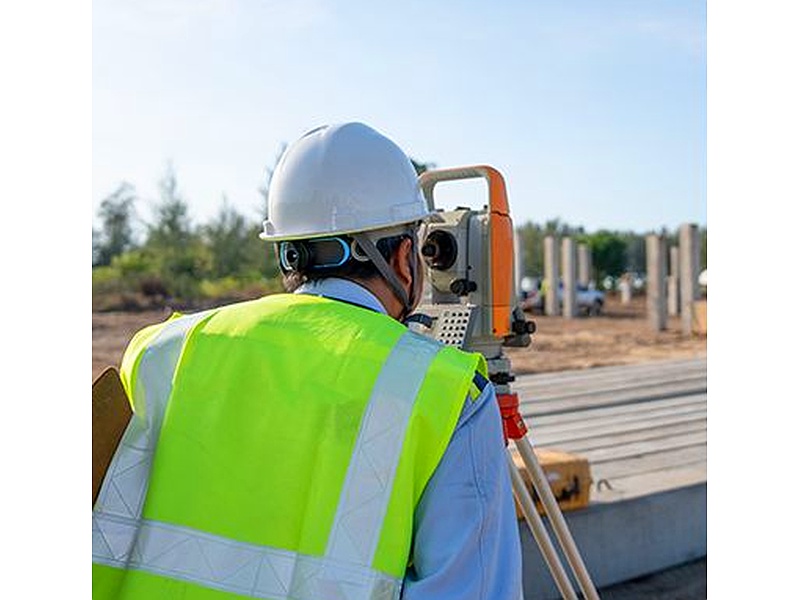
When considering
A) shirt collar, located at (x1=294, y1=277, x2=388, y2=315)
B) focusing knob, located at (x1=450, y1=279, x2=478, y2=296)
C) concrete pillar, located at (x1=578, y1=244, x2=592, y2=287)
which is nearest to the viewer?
shirt collar, located at (x1=294, y1=277, x2=388, y2=315)

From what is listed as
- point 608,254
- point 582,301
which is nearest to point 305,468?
point 582,301

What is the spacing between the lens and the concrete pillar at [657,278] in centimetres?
1952

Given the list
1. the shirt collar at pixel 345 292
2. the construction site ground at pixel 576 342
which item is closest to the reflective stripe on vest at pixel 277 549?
the shirt collar at pixel 345 292

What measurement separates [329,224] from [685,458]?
3.91 metres

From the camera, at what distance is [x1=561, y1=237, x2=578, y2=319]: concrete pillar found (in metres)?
23.7

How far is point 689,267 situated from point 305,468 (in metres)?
18.5

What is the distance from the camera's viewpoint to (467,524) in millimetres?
1397

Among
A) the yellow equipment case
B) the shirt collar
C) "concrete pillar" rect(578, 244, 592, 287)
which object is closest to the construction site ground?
"concrete pillar" rect(578, 244, 592, 287)

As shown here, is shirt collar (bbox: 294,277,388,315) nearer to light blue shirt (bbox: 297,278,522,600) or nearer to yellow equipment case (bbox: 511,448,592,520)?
light blue shirt (bbox: 297,278,522,600)

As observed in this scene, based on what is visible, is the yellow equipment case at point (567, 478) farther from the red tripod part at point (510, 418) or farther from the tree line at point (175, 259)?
the tree line at point (175, 259)

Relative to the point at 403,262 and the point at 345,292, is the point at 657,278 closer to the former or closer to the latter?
the point at 403,262
